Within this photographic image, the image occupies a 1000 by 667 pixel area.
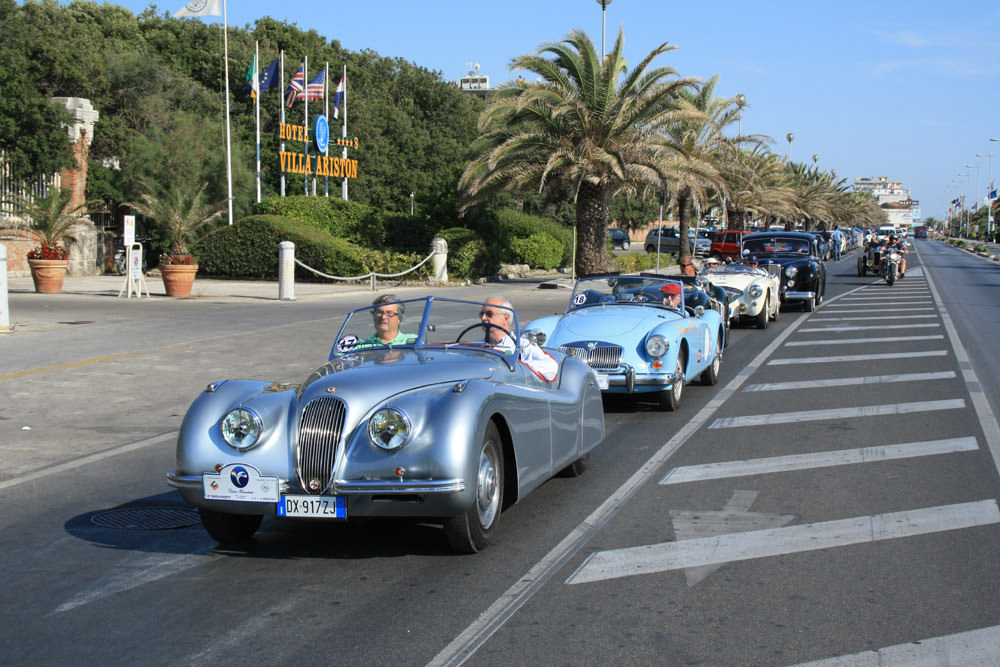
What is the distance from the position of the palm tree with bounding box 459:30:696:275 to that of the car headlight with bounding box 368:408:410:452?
72.5 ft

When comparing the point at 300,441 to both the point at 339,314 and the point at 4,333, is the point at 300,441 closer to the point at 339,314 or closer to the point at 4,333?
the point at 4,333

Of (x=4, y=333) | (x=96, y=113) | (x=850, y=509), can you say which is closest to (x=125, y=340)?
(x=4, y=333)

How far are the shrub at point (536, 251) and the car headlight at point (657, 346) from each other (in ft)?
84.3

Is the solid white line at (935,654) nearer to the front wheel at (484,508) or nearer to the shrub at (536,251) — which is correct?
the front wheel at (484,508)

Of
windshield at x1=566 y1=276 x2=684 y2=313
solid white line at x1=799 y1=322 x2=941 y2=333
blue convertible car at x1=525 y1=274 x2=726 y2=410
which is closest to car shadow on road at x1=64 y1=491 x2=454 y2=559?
blue convertible car at x1=525 y1=274 x2=726 y2=410

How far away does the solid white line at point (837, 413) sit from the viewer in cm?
943

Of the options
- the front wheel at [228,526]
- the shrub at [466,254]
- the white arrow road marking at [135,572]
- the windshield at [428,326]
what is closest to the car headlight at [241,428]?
the front wheel at [228,526]

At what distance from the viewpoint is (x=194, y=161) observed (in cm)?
3659

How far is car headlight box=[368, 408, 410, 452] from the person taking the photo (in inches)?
195

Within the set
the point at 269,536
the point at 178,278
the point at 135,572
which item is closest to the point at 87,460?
the point at 269,536

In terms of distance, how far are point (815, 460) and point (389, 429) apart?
165 inches

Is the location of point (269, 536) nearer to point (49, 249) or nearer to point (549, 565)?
point (549, 565)

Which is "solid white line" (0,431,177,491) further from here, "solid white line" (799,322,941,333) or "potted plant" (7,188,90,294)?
"potted plant" (7,188,90,294)

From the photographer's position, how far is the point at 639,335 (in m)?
10.1
